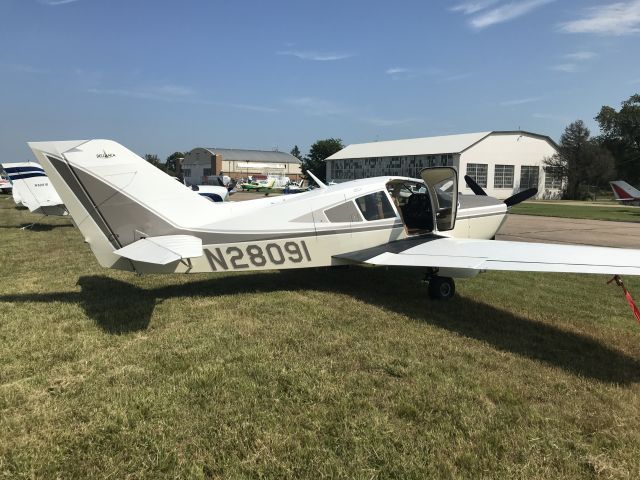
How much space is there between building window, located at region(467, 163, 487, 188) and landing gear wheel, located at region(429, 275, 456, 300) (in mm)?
53957

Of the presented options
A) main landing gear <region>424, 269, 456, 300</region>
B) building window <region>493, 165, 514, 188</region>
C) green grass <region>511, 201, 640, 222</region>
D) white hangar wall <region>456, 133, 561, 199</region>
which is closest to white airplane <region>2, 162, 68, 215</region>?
main landing gear <region>424, 269, 456, 300</region>

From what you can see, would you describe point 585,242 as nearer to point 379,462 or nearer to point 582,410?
point 582,410

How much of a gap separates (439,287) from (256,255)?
2.93 metres

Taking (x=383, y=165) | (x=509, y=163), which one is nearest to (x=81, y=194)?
(x=509, y=163)

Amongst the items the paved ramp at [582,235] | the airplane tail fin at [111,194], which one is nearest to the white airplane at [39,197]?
the airplane tail fin at [111,194]

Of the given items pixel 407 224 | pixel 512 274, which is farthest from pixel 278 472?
pixel 512 274

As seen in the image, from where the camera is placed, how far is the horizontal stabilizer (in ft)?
16.5

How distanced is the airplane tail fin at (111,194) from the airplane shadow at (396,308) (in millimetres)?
880

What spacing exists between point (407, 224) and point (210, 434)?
5.86 m

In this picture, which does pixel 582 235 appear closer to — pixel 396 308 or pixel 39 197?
pixel 396 308

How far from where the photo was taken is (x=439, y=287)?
6.91 metres

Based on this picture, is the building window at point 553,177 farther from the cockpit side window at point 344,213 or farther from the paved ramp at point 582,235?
the cockpit side window at point 344,213

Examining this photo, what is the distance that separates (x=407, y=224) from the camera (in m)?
8.17

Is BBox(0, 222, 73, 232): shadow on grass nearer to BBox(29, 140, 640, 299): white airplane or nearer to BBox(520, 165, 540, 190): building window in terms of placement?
BBox(29, 140, 640, 299): white airplane
